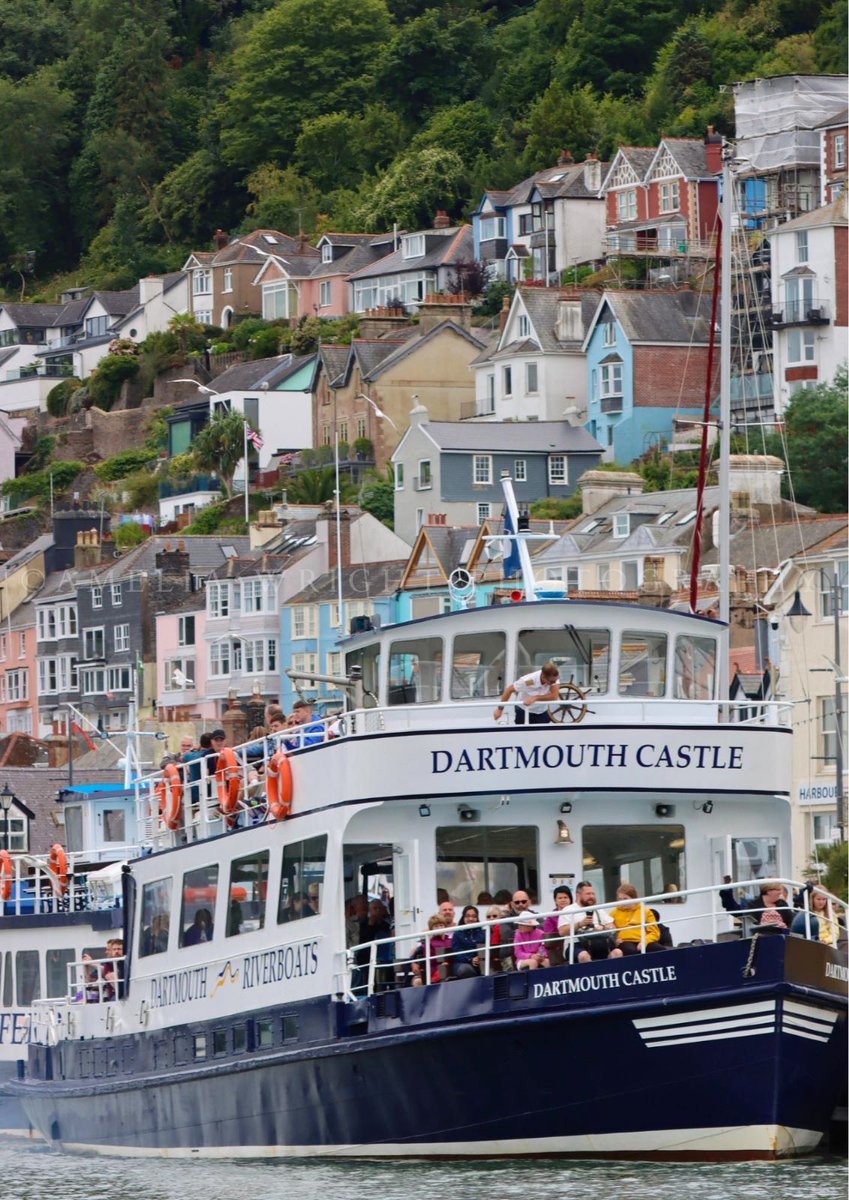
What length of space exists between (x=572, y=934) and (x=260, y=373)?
11082 centimetres

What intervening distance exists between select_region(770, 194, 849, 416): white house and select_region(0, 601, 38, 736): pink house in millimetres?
33033

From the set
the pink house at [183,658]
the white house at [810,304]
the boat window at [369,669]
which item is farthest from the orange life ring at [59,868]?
the white house at [810,304]

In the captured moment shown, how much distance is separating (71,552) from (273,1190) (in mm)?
99293

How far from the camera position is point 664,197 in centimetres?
12662

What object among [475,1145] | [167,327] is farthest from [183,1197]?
[167,327]

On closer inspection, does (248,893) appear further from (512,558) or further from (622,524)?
(622,524)

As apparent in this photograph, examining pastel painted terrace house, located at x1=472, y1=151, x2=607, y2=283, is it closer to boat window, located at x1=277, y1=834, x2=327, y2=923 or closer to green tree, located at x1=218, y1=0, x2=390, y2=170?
green tree, located at x1=218, y1=0, x2=390, y2=170

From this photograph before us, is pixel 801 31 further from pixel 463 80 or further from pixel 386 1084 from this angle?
pixel 386 1084

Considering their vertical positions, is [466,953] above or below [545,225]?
below

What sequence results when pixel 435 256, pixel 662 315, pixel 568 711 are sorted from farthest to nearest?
pixel 435 256
pixel 662 315
pixel 568 711

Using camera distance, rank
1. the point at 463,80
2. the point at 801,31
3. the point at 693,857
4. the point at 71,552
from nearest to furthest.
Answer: the point at 693,857, the point at 71,552, the point at 801,31, the point at 463,80

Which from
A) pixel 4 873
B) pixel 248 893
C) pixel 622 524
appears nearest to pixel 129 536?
pixel 622 524

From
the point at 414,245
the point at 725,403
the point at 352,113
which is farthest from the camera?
the point at 352,113

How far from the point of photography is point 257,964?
31172 millimetres
